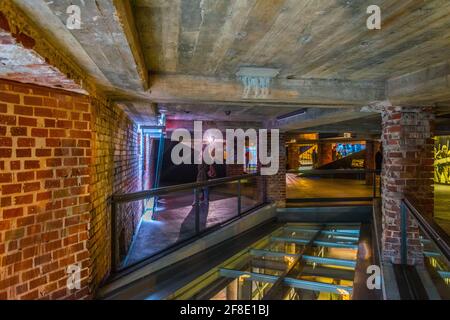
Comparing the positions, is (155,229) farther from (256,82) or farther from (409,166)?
(409,166)

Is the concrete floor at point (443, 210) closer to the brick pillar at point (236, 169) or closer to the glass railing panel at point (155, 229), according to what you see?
the glass railing panel at point (155, 229)

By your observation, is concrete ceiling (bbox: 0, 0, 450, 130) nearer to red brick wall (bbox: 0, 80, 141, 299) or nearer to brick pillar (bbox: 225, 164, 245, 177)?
red brick wall (bbox: 0, 80, 141, 299)

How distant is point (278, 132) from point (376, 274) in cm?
465

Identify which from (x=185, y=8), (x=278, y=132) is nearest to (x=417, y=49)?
(x=185, y=8)

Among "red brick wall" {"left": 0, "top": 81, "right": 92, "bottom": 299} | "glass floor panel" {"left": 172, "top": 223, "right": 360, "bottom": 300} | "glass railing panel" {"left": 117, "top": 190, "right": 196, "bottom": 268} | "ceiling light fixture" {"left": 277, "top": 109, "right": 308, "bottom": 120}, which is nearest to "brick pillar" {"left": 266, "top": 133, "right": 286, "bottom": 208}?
"ceiling light fixture" {"left": 277, "top": 109, "right": 308, "bottom": 120}

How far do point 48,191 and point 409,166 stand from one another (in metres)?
4.25

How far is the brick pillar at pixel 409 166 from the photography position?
3.77 meters

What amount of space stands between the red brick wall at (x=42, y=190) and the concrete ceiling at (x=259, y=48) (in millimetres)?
539

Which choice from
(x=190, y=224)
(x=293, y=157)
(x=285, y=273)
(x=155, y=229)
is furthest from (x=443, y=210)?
(x=293, y=157)

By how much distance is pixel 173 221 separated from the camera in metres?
6.23

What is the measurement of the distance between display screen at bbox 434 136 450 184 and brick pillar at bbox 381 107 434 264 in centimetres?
1081

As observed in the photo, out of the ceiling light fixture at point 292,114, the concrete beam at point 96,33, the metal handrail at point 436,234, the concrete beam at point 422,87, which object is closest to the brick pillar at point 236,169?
the ceiling light fixture at point 292,114

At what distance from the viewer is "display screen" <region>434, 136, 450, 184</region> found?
1228 centimetres
